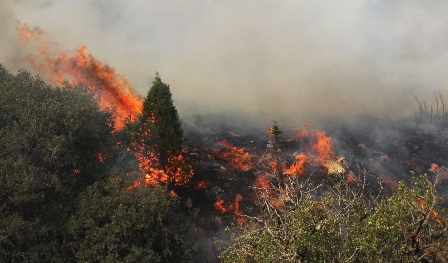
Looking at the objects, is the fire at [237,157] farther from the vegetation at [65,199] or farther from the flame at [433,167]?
the flame at [433,167]

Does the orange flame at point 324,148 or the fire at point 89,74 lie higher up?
the fire at point 89,74

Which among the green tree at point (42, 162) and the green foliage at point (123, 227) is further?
the green foliage at point (123, 227)

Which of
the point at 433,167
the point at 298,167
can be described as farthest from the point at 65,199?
the point at 433,167

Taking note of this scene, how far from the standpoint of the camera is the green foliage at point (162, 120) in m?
39.2

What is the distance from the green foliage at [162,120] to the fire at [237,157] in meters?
11.0

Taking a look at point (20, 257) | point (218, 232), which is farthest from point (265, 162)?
point (20, 257)

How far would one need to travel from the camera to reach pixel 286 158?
49969mm

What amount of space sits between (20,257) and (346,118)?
217ft

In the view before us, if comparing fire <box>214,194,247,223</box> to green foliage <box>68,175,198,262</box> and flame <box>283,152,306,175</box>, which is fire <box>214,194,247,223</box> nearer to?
flame <box>283,152,306,175</box>

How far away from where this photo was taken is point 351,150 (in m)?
55.6

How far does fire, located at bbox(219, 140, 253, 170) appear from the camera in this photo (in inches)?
1881

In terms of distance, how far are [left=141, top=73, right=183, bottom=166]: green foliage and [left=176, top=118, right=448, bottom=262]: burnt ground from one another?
5.80 meters

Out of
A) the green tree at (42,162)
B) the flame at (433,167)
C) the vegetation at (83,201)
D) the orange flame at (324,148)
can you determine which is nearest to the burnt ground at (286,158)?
the flame at (433,167)

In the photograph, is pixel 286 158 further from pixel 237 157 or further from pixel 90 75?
pixel 90 75
